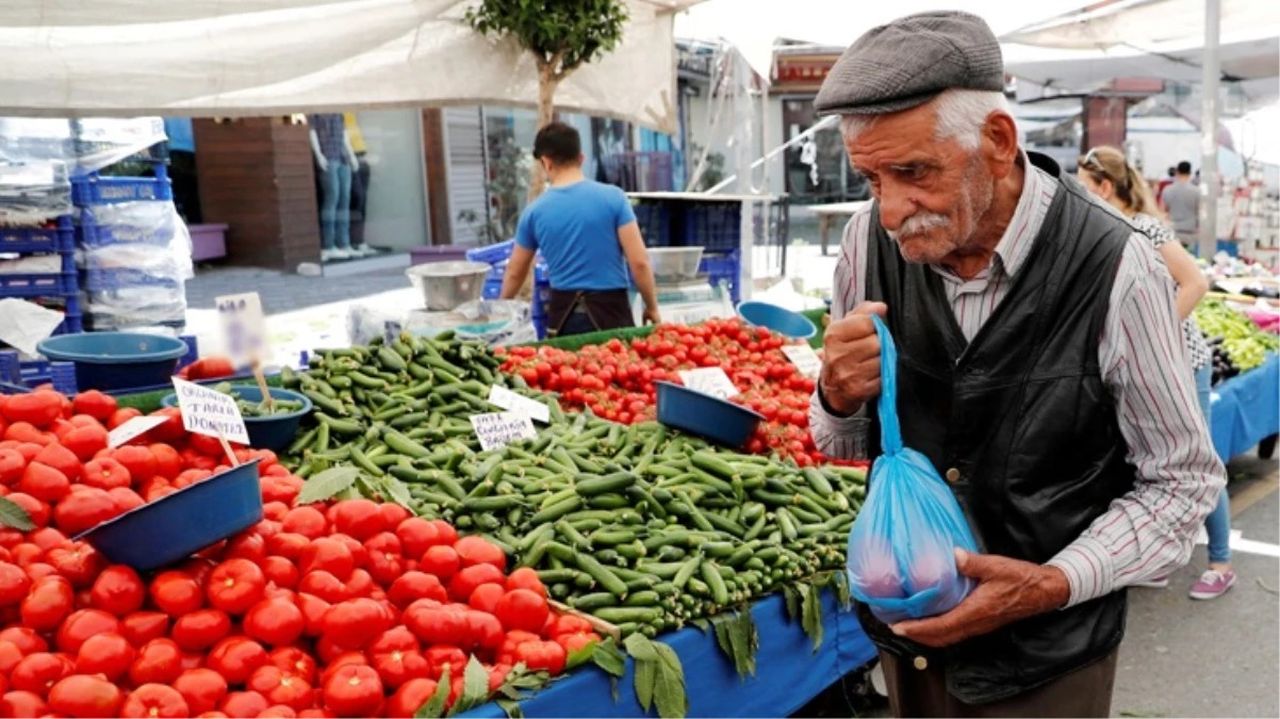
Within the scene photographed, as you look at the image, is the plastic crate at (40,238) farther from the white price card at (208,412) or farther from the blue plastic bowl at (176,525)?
the blue plastic bowl at (176,525)

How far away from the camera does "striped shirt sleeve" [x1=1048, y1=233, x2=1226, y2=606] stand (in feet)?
5.49

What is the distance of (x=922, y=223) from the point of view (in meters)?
1.68

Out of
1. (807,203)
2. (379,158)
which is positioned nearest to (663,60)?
(379,158)

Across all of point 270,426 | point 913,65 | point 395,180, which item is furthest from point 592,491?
point 395,180

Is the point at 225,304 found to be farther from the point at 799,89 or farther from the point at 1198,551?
the point at 799,89

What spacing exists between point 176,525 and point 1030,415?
1821 millimetres

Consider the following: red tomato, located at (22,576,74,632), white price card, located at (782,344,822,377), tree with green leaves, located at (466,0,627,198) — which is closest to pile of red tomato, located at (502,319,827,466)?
white price card, located at (782,344,822,377)

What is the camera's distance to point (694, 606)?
3098 millimetres

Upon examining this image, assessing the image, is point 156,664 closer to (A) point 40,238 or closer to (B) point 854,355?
(B) point 854,355

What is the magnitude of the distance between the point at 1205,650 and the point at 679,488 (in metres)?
2.82

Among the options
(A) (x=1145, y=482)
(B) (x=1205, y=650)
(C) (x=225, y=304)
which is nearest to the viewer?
(A) (x=1145, y=482)

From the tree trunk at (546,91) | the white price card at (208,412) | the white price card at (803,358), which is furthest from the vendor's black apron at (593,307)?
the white price card at (208,412)

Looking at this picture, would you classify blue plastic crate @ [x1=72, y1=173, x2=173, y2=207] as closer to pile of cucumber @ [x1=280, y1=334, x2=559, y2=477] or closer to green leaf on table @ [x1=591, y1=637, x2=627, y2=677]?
pile of cucumber @ [x1=280, y1=334, x2=559, y2=477]

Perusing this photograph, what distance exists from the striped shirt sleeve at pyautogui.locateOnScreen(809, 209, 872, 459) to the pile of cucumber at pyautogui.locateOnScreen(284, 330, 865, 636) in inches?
41.7
